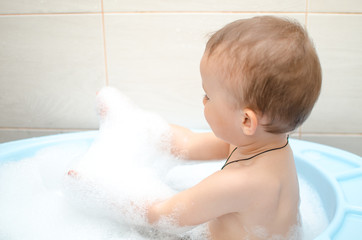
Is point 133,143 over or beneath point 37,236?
over

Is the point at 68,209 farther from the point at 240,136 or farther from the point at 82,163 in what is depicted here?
the point at 240,136

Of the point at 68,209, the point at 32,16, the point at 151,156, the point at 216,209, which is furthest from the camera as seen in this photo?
the point at 32,16

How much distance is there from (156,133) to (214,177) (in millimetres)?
426

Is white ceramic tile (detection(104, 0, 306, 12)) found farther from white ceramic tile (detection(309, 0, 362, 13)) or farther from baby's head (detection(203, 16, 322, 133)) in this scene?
baby's head (detection(203, 16, 322, 133))

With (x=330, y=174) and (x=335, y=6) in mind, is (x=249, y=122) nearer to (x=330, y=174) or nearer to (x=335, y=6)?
(x=330, y=174)

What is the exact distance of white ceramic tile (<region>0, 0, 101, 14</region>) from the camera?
1.16m

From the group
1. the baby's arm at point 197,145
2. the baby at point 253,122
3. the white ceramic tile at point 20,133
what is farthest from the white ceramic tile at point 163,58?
the baby at point 253,122

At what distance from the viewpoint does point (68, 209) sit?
0.92 m

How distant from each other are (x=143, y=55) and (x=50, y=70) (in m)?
0.38

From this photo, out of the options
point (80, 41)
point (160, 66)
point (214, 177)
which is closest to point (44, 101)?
point (80, 41)

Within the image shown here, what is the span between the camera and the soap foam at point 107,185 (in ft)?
2.59

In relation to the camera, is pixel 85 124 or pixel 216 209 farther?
pixel 85 124

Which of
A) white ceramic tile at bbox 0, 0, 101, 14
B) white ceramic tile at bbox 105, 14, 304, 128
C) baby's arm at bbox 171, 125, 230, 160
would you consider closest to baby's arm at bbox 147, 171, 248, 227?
baby's arm at bbox 171, 125, 230, 160

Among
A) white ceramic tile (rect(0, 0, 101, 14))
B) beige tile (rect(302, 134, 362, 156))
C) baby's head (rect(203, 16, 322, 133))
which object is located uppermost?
white ceramic tile (rect(0, 0, 101, 14))
